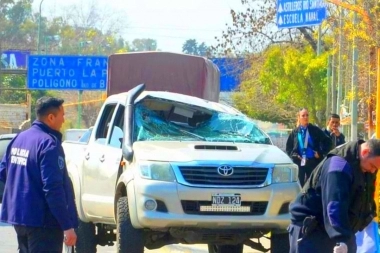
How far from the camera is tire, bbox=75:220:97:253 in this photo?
11695mm

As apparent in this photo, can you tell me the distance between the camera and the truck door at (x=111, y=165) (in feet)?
35.4

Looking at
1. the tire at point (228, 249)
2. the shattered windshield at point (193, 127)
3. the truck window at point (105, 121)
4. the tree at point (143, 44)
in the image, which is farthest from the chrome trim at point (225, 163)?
the tree at point (143, 44)

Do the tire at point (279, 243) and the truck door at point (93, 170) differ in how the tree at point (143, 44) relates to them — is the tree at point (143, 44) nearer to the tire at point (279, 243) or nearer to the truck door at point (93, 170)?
the truck door at point (93, 170)

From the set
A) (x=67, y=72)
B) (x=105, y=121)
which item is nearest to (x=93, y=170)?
(x=105, y=121)

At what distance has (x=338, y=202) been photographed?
23.4 feet

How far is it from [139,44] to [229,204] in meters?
143

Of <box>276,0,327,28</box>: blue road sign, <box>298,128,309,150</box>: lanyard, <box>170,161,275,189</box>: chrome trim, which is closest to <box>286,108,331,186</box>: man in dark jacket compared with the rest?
<box>298,128,309,150</box>: lanyard

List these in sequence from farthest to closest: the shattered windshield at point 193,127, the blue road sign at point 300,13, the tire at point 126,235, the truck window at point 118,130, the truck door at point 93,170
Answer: the blue road sign at point 300,13 < the truck door at point 93,170 < the truck window at point 118,130 < the shattered windshield at point 193,127 < the tire at point 126,235

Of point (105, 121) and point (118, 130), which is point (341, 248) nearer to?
point (118, 130)

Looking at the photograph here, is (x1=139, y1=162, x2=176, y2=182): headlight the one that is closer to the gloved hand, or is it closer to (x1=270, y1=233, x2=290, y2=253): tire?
(x1=270, y1=233, x2=290, y2=253): tire

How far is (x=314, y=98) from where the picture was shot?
108ft

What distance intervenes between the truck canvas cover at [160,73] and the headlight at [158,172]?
5014mm

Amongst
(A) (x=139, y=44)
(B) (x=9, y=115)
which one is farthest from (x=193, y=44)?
(B) (x=9, y=115)

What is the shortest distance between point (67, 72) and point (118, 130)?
29933 mm
